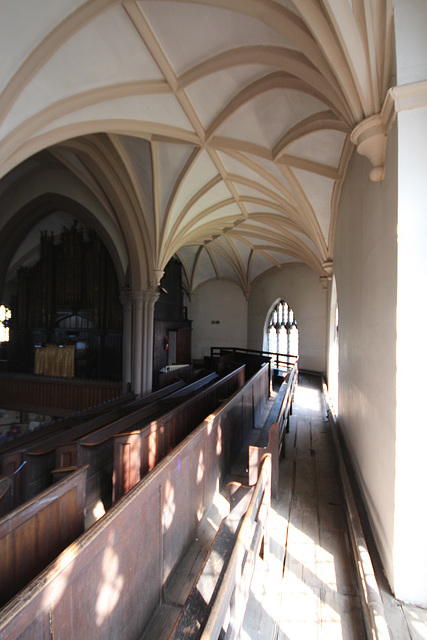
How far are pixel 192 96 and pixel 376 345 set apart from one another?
201 inches

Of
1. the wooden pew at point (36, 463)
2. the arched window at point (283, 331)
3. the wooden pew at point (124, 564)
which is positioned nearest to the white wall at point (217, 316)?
the arched window at point (283, 331)

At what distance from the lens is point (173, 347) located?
15.2m

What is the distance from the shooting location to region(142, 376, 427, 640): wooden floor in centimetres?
194

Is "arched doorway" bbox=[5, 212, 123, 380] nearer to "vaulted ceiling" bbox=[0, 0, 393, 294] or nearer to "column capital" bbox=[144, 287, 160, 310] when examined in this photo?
"column capital" bbox=[144, 287, 160, 310]

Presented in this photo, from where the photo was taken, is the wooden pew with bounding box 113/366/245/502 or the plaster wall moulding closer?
the plaster wall moulding

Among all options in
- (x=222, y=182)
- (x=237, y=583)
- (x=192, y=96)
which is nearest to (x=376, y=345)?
(x=237, y=583)

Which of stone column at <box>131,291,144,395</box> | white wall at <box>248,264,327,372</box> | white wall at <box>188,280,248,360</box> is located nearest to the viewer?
stone column at <box>131,291,144,395</box>

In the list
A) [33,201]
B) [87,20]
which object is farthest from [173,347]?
[87,20]

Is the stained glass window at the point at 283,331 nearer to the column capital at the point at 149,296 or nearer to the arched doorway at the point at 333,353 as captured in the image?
the arched doorway at the point at 333,353

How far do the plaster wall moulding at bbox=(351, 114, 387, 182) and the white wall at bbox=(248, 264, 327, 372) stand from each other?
11611mm

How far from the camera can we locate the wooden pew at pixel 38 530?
1.76 meters

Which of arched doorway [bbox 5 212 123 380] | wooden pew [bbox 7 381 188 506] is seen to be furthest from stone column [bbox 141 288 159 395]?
wooden pew [bbox 7 381 188 506]

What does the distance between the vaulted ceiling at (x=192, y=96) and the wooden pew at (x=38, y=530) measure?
3.52 m

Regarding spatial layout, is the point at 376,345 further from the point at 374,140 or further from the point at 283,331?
the point at 283,331
